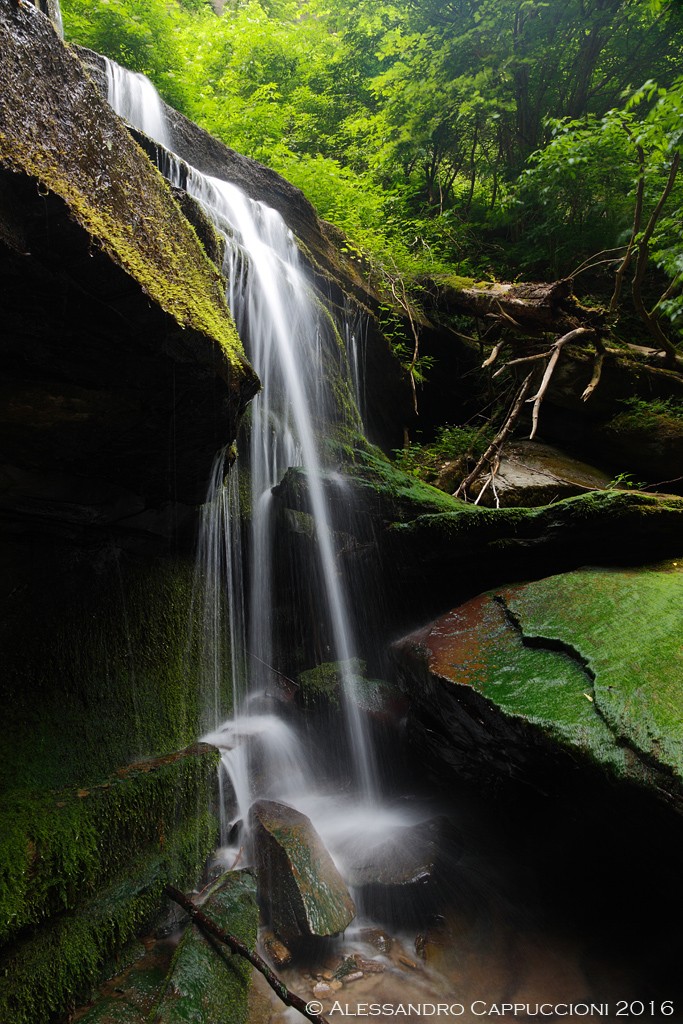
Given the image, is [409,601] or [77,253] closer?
[77,253]

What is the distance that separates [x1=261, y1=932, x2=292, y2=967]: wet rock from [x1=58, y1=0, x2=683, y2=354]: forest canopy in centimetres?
787

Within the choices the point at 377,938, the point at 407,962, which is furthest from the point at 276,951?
the point at 407,962

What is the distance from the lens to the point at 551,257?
8.94m

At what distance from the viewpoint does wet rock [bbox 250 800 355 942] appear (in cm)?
285

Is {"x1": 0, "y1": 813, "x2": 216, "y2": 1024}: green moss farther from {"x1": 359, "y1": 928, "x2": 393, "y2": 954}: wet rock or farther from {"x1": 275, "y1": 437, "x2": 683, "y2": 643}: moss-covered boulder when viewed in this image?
{"x1": 275, "y1": 437, "x2": 683, "y2": 643}: moss-covered boulder

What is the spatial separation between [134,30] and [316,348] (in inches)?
279

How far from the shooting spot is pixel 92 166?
2.02m

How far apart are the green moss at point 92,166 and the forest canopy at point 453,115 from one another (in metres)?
6.08

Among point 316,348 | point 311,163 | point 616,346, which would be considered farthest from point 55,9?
point 616,346

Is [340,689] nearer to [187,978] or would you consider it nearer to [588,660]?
[588,660]

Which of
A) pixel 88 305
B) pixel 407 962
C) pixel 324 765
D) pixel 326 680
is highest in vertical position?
pixel 88 305

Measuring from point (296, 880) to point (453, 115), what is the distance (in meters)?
11.7

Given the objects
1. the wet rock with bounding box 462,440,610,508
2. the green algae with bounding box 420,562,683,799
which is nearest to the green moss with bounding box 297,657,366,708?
the green algae with bounding box 420,562,683,799

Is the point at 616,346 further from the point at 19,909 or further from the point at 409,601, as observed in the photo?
the point at 19,909
